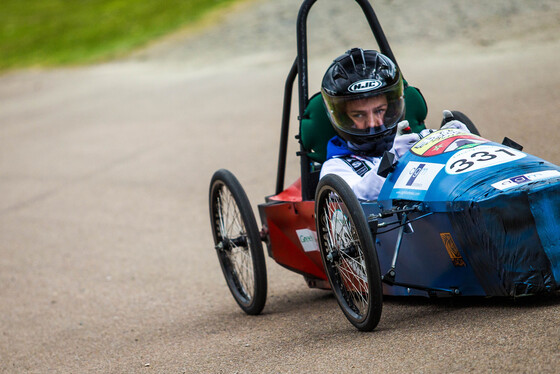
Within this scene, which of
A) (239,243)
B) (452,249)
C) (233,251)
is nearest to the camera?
(452,249)

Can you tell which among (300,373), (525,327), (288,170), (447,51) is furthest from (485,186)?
(447,51)

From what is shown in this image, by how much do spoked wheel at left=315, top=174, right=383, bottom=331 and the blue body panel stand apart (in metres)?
0.22

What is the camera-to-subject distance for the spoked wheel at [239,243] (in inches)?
188

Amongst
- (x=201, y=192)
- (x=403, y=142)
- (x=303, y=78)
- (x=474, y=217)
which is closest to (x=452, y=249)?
(x=474, y=217)

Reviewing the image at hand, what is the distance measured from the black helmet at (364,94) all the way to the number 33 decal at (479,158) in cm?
76

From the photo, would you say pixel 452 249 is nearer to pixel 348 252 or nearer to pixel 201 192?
pixel 348 252

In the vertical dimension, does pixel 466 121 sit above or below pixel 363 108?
below

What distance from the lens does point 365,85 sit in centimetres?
434

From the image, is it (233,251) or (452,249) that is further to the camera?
(233,251)

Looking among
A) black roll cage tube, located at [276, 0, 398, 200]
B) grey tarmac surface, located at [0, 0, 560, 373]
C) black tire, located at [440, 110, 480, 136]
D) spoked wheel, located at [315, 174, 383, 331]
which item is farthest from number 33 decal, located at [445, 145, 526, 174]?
black roll cage tube, located at [276, 0, 398, 200]

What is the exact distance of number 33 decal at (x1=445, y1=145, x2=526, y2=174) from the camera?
3.61 meters

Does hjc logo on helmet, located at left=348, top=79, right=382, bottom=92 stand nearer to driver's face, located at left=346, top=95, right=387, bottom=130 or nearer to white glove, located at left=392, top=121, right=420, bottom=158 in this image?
driver's face, located at left=346, top=95, right=387, bottom=130

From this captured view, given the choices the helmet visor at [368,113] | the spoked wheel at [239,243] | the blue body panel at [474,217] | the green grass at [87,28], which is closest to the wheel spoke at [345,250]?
the blue body panel at [474,217]

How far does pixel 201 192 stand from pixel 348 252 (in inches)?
262
